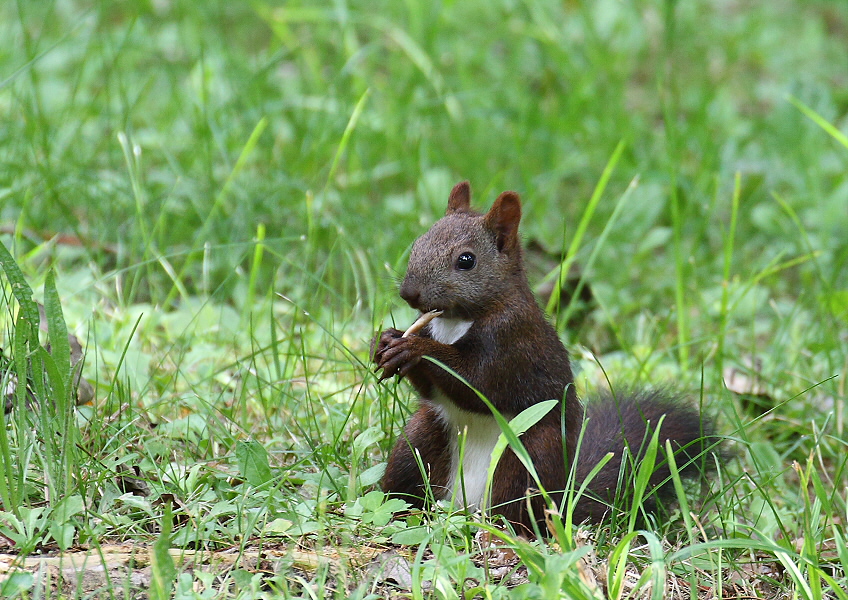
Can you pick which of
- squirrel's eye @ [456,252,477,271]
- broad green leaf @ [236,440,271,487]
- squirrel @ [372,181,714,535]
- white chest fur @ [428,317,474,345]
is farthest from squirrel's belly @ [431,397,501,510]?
broad green leaf @ [236,440,271,487]

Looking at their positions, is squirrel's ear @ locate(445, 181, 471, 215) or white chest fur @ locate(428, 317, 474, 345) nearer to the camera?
white chest fur @ locate(428, 317, 474, 345)

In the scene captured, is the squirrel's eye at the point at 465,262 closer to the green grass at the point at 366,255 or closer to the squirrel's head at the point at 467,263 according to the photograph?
the squirrel's head at the point at 467,263

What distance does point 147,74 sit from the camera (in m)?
5.84

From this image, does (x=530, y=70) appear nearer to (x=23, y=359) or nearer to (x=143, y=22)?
(x=143, y=22)

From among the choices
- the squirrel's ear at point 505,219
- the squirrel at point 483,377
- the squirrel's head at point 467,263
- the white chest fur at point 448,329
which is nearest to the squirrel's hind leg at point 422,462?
the squirrel at point 483,377

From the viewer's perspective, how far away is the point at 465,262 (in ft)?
8.50

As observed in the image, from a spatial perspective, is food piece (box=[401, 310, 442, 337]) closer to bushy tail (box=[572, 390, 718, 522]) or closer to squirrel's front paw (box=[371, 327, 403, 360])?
squirrel's front paw (box=[371, 327, 403, 360])

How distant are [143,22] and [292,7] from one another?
881mm

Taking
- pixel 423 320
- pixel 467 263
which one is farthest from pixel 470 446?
pixel 467 263

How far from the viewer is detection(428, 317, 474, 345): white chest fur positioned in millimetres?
2602

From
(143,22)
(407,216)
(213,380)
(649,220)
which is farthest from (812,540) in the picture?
(143,22)

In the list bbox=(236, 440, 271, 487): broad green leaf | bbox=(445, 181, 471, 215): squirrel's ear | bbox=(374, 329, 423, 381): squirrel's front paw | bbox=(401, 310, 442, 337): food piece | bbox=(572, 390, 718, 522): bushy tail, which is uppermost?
bbox=(445, 181, 471, 215): squirrel's ear

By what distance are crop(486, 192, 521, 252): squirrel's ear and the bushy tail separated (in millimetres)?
472

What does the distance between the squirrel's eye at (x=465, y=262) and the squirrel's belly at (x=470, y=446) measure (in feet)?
1.08
